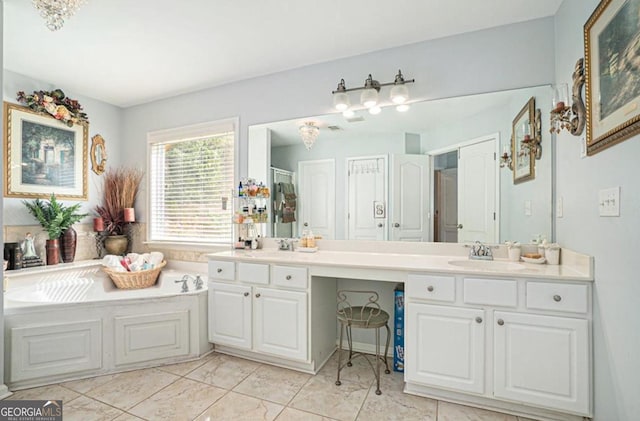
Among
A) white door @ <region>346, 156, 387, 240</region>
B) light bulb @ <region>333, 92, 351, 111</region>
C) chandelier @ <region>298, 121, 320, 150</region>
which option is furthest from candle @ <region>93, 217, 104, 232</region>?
light bulb @ <region>333, 92, 351, 111</region>

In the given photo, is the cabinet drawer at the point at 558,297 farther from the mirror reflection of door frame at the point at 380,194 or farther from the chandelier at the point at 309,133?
the chandelier at the point at 309,133

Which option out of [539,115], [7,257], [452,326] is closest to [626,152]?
[539,115]

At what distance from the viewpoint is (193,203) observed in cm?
345

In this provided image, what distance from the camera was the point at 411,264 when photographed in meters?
2.00

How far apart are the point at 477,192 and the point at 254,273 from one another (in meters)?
1.82

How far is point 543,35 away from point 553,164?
0.89 meters

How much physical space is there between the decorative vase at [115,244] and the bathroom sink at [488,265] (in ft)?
11.8

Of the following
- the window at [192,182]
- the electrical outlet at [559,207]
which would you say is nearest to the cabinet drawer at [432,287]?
the electrical outlet at [559,207]

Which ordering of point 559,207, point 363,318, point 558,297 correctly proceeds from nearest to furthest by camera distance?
point 558,297 < point 559,207 < point 363,318

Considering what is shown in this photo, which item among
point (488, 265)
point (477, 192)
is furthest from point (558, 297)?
point (477, 192)

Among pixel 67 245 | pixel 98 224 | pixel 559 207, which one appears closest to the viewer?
pixel 559 207

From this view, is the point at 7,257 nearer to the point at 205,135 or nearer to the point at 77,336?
the point at 77,336

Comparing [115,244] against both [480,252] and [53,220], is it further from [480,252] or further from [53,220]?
[480,252]

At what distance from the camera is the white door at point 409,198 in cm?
239
